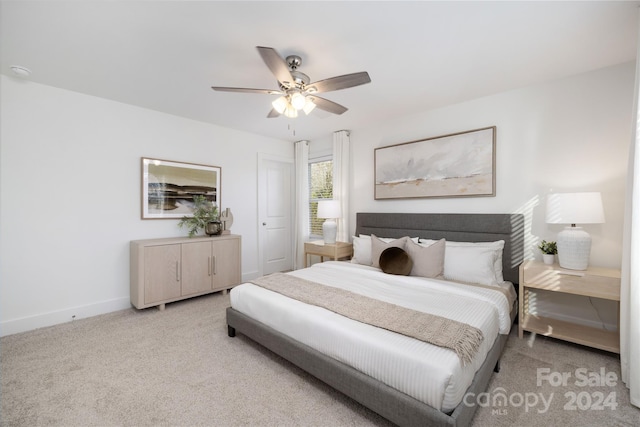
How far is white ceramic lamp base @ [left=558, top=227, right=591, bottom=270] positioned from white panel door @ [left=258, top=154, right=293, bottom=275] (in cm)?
402

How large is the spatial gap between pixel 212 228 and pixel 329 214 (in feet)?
5.67

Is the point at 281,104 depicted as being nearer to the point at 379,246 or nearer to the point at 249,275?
the point at 379,246

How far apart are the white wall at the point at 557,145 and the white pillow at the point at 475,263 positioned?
44 centimetres

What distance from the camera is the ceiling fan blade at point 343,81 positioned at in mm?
1902

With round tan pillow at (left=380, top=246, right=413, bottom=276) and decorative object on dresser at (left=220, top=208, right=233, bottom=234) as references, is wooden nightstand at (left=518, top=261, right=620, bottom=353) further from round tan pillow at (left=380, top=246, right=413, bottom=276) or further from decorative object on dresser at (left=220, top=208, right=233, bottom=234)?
decorative object on dresser at (left=220, top=208, right=233, bottom=234)

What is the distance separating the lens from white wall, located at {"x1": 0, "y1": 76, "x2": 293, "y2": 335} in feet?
8.77

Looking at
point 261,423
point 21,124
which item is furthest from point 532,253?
point 21,124

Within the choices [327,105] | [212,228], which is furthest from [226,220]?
[327,105]

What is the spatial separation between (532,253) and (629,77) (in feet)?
5.79

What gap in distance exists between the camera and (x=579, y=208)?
2252 mm

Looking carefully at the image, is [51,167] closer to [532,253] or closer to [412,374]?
[412,374]

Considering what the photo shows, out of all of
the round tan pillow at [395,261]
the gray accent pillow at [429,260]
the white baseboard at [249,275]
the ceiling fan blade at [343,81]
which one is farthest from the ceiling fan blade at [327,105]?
the white baseboard at [249,275]

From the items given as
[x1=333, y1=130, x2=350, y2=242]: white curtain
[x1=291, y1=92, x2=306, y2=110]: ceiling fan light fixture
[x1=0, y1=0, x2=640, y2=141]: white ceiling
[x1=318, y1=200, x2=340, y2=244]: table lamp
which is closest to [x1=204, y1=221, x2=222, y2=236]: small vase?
[x1=318, y1=200, x2=340, y2=244]: table lamp

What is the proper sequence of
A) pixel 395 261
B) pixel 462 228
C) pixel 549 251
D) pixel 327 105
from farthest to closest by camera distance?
pixel 462 228 → pixel 395 261 → pixel 549 251 → pixel 327 105
